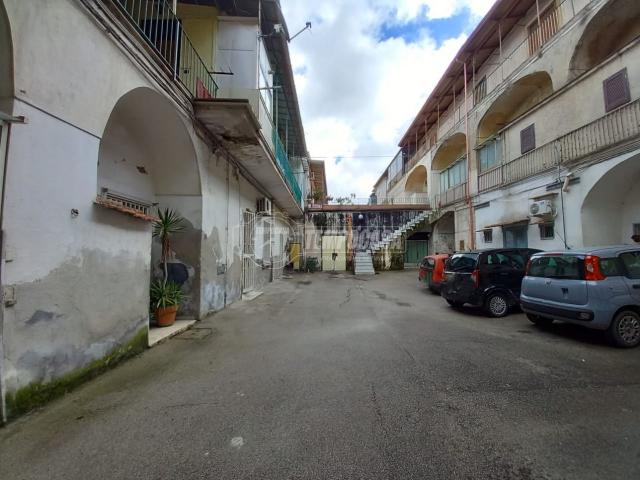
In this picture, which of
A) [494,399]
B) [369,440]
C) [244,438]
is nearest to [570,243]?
[494,399]

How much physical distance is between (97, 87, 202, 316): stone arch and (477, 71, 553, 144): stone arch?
42.4 feet

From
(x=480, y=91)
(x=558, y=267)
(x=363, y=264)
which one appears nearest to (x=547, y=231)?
(x=558, y=267)

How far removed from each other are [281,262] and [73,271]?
13564mm

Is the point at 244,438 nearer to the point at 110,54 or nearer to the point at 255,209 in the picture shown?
the point at 110,54

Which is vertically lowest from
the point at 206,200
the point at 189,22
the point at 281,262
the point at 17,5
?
the point at 281,262

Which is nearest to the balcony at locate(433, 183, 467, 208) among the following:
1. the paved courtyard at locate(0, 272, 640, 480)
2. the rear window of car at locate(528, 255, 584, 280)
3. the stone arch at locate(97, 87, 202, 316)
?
the rear window of car at locate(528, 255, 584, 280)

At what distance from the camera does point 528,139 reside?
35.7 ft

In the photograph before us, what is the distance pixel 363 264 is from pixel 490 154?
28.7 ft

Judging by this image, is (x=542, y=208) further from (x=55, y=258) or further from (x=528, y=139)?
(x=55, y=258)

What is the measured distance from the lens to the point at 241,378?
3449mm

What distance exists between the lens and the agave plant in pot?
5.43 m

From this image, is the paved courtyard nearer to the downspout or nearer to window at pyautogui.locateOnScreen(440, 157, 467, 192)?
the downspout

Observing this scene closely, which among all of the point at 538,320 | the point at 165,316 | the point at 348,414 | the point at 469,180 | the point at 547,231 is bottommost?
the point at 348,414

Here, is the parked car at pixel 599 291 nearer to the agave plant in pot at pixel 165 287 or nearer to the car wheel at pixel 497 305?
the car wheel at pixel 497 305
